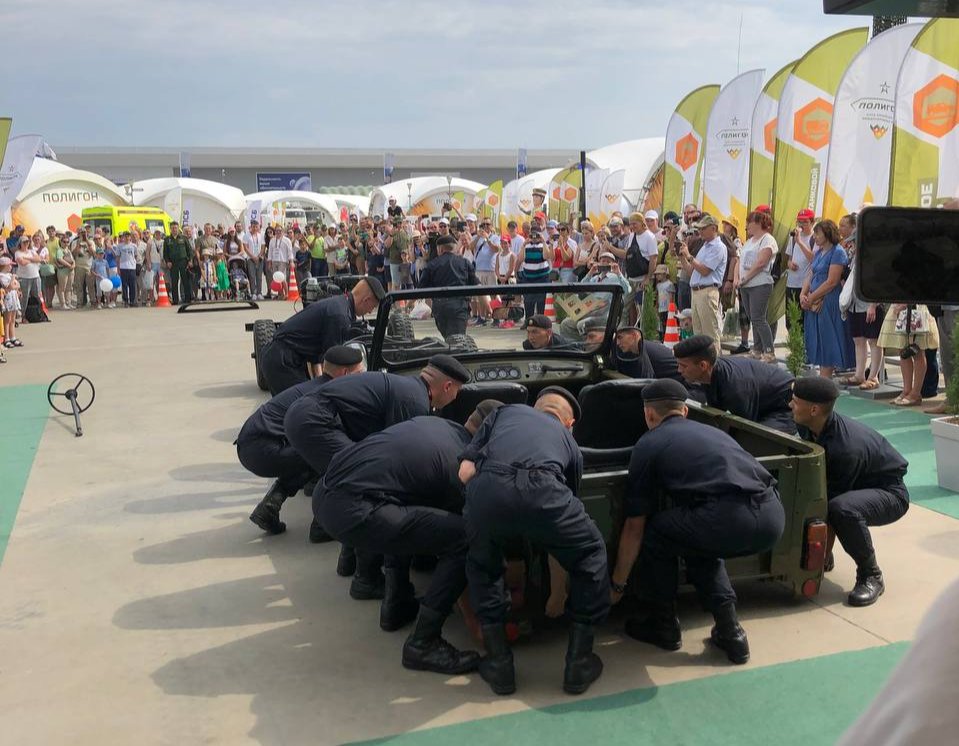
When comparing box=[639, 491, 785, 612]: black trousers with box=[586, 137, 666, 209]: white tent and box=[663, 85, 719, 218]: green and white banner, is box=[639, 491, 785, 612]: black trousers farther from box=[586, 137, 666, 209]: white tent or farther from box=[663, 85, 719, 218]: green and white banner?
box=[586, 137, 666, 209]: white tent

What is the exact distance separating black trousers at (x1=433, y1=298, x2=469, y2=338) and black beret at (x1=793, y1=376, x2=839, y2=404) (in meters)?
2.65

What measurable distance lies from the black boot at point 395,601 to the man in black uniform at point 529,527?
0.73 m

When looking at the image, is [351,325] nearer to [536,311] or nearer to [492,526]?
[536,311]

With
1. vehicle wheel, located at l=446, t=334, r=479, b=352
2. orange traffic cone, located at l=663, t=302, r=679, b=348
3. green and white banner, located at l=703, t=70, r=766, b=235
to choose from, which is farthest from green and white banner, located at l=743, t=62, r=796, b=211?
vehicle wheel, located at l=446, t=334, r=479, b=352

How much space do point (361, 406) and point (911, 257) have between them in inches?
161

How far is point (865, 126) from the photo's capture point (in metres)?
12.8

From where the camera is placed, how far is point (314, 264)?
26625 mm

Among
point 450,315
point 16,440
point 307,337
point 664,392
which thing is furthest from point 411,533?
point 16,440

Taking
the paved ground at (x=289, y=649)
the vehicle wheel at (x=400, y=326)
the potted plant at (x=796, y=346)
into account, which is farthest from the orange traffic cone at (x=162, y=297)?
the vehicle wheel at (x=400, y=326)

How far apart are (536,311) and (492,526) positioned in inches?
133

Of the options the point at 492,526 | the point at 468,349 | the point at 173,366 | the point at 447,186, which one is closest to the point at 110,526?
the point at 468,349

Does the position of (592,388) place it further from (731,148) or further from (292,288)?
(292,288)

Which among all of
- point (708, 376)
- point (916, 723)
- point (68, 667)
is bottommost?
point (68, 667)

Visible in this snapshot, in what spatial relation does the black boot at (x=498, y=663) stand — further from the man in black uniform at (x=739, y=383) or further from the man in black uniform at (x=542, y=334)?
the man in black uniform at (x=542, y=334)
